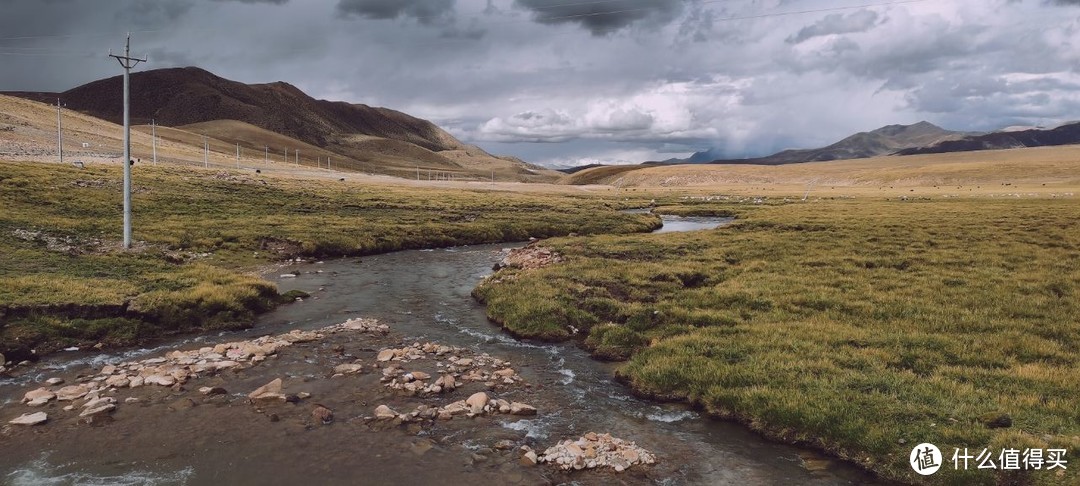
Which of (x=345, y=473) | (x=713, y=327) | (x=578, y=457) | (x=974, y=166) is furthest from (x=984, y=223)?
(x=974, y=166)

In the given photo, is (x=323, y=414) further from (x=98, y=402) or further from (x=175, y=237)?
(x=175, y=237)

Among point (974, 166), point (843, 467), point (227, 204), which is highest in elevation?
point (974, 166)

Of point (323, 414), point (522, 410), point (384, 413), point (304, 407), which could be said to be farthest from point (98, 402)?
point (522, 410)

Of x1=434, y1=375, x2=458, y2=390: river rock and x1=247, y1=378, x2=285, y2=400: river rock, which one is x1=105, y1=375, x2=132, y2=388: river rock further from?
x1=434, y1=375, x2=458, y2=390: river rock

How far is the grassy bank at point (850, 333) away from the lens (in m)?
11.8

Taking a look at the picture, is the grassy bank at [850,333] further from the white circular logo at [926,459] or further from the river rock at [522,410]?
the river rock at [522,410]

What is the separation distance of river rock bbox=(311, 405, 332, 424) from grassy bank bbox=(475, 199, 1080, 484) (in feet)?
26.5

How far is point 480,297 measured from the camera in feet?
85.8

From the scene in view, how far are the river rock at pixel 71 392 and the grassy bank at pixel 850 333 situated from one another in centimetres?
1288

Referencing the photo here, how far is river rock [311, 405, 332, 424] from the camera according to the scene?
42.6 feet

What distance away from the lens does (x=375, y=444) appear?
1191 centimetres

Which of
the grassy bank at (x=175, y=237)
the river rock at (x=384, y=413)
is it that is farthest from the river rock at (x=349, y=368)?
the grassy bank at (x=175, y=237)

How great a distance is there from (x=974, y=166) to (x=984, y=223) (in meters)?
180

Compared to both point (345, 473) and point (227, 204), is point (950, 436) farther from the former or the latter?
point (227, 204)
